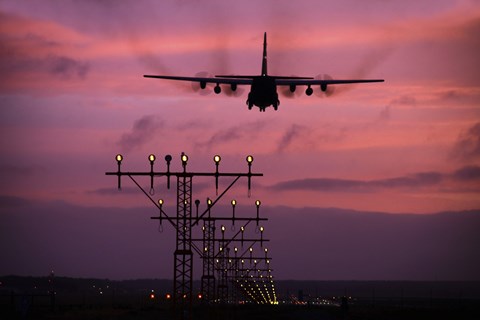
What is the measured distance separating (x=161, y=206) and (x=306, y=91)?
128 feet

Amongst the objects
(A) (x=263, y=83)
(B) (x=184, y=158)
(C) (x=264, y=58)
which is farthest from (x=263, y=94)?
(B) (x=184, y=158)

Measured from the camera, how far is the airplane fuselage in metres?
88.9

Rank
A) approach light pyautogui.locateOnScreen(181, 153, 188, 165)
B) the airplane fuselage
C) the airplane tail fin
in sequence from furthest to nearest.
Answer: the airplane tail fin → the airplane fuselage → approach light pyautogui.locateOnScreen(181, 153, 188, 165)

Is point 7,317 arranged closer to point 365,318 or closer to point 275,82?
point 365,318

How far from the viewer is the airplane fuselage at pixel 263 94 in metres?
88.9

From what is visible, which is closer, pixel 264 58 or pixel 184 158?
pixel 184 158

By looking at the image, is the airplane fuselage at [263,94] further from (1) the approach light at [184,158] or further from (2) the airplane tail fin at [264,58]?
(1) the approach light at [184,158]

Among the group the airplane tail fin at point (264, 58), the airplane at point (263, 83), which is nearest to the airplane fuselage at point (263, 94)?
the airplane at point (263, 83)

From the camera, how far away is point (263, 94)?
88.9 m

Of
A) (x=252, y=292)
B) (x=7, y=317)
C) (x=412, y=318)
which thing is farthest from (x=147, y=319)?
(x=252, y=292)

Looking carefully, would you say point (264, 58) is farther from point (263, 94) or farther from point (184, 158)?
point (184, 158)

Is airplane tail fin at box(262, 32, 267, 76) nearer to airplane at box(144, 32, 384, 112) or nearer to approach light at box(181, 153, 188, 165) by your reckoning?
airplane at box(144, 32, 384, 112)

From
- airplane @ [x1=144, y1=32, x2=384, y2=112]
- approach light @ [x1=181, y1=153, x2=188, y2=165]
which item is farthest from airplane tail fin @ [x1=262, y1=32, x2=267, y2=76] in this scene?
approach light @ [x1=181, y1=153, x2=188, y2=165]

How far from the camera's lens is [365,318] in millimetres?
75562
